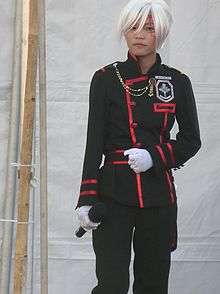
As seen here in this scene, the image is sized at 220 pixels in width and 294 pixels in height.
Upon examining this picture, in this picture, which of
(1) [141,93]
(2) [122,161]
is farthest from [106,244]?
(1) [141,93]

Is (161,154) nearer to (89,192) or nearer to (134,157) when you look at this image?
(134,157)

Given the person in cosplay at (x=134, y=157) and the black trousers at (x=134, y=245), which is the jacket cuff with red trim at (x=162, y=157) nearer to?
the person in cosplay at (x=134, y=157)

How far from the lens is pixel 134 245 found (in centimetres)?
225

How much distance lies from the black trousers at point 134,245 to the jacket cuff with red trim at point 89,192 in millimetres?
58

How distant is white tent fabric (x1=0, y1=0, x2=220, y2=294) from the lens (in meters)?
2.87

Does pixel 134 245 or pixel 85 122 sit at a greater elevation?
pixel 85 122

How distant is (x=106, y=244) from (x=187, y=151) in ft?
1.20

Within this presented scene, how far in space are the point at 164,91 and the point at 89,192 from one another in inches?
14.6

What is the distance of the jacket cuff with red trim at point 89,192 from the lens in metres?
2.14

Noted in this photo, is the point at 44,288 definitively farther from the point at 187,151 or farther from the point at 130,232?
the point at 187,151

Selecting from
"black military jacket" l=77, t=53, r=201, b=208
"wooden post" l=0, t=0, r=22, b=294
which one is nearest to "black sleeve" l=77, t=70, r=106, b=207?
"black military jacket" l=77, t=53, r=201, b=208

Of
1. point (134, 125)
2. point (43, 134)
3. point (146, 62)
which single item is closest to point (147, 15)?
point (146, 62)

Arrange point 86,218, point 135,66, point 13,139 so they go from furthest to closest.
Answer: point 13,139
point 135,66
point 86,218

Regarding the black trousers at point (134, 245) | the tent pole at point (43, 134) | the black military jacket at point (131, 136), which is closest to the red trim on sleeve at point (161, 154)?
the black military jacket at point (131, 136)
